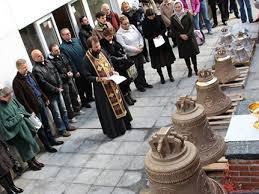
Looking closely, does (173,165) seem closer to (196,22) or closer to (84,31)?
(84,31)

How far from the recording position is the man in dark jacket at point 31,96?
775 centimetres

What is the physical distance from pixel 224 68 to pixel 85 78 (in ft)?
8.42

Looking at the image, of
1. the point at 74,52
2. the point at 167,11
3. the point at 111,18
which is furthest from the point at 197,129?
the point at 111,18

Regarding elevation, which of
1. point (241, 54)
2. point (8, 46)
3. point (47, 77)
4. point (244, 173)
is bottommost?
point (241, 54)

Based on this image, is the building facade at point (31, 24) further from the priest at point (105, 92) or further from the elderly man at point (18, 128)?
the priest at point (105, 92)

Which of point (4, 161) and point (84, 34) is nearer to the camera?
point (4, 161)

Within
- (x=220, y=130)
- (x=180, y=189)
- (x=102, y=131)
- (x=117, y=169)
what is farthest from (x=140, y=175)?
(x=180, y=189)

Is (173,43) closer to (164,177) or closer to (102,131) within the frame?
(102,131)

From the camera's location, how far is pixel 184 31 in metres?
9.27

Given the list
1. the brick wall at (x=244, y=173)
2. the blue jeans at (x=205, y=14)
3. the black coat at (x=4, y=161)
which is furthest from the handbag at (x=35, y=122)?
the blue jeans at (x=205, y=14)

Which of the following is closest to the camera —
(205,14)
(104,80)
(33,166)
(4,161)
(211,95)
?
(4,161)

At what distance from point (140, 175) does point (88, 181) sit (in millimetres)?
856

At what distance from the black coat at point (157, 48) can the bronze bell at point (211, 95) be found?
2.43 m

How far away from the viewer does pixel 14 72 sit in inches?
325
